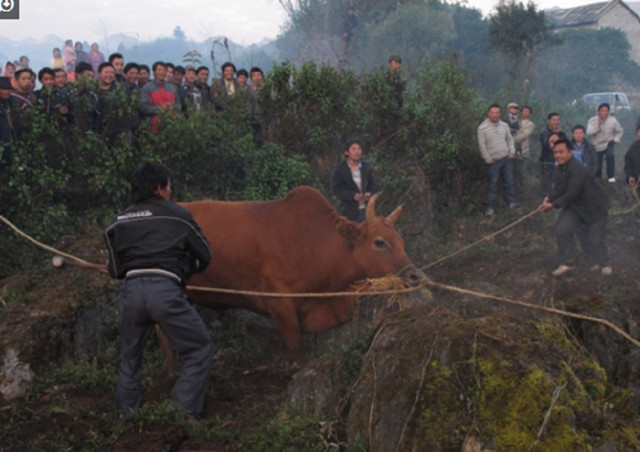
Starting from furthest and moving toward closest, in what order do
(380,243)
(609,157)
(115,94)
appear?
1. (609,157)
2. (115,94)
3. (380,243)

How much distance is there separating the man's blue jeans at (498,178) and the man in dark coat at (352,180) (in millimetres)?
3707

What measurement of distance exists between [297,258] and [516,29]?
729 inches

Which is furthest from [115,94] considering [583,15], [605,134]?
[583,15]

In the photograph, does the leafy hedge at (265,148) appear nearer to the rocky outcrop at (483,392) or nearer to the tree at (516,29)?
the rocky outcrop at (483,392)

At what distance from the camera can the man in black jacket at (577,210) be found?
934 centimetres

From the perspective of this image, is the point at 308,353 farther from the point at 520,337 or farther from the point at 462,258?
the point at 462,258

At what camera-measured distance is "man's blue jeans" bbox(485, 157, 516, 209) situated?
12.1 metres

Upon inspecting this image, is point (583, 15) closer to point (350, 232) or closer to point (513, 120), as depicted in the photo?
point (513, 120)

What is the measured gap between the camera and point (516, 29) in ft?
74.6

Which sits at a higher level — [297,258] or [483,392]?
[297,258]

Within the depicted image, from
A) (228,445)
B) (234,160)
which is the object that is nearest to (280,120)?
(234,160)

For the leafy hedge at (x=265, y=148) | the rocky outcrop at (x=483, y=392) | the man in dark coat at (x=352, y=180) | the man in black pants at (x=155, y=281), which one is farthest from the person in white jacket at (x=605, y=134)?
the man in black pants at (x=155, y=281)

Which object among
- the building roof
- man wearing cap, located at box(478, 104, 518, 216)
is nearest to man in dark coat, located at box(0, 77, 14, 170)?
man wearing cap, located at box(478, 104, 518, 216)

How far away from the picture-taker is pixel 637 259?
10.5m
